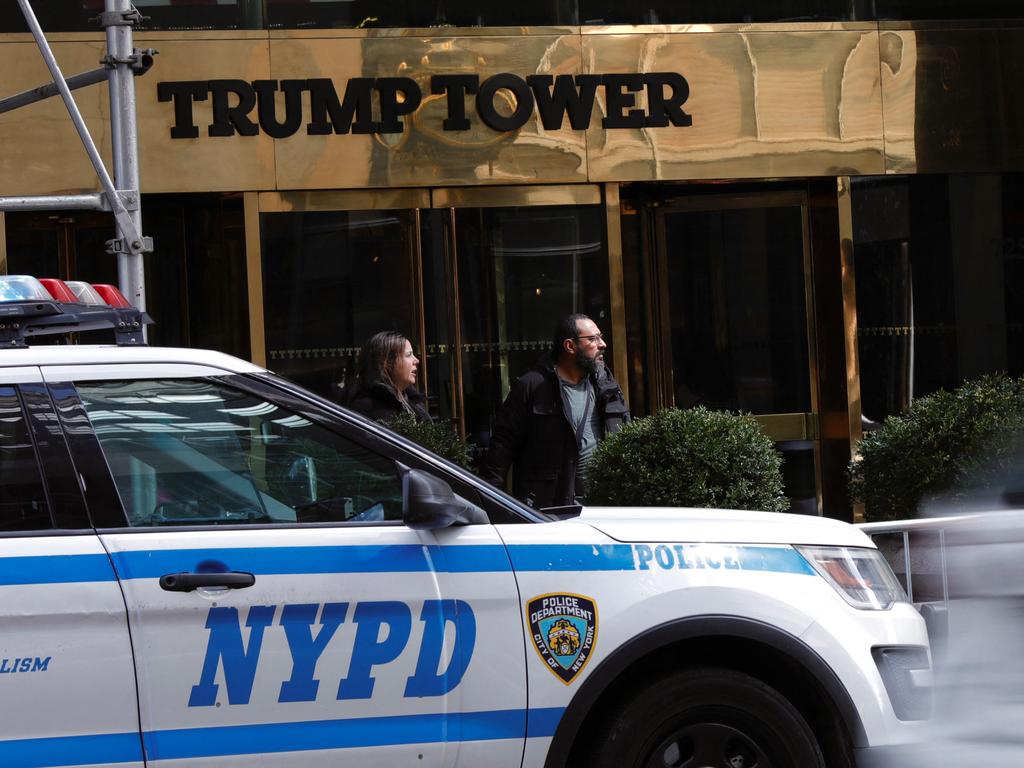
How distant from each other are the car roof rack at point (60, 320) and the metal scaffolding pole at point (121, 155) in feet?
7.33

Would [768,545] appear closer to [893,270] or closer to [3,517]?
[3,517]

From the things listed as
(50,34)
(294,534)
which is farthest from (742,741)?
(50,34)

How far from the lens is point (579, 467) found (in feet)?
27.8

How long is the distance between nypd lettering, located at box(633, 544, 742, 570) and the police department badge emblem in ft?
0.74

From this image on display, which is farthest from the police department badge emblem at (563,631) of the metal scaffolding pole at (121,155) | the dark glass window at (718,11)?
the dark glass window at (718,11)

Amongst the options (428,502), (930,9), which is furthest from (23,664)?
(930,9)

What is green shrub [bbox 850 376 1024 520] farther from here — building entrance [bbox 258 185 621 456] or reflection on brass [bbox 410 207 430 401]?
reflection on brass [bbox 410 207 430 401]

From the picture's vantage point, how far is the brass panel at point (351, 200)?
10930mm

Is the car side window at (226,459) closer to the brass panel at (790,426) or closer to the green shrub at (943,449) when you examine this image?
the green shrub at (943,449)

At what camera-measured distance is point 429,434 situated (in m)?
8.51

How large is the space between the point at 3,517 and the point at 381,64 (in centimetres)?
756

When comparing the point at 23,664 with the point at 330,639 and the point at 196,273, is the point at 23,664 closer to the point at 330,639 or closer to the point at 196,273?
the point at 330,639

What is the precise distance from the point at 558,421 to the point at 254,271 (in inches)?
134

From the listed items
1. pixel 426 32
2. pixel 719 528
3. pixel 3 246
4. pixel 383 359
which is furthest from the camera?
pixel 426 32
